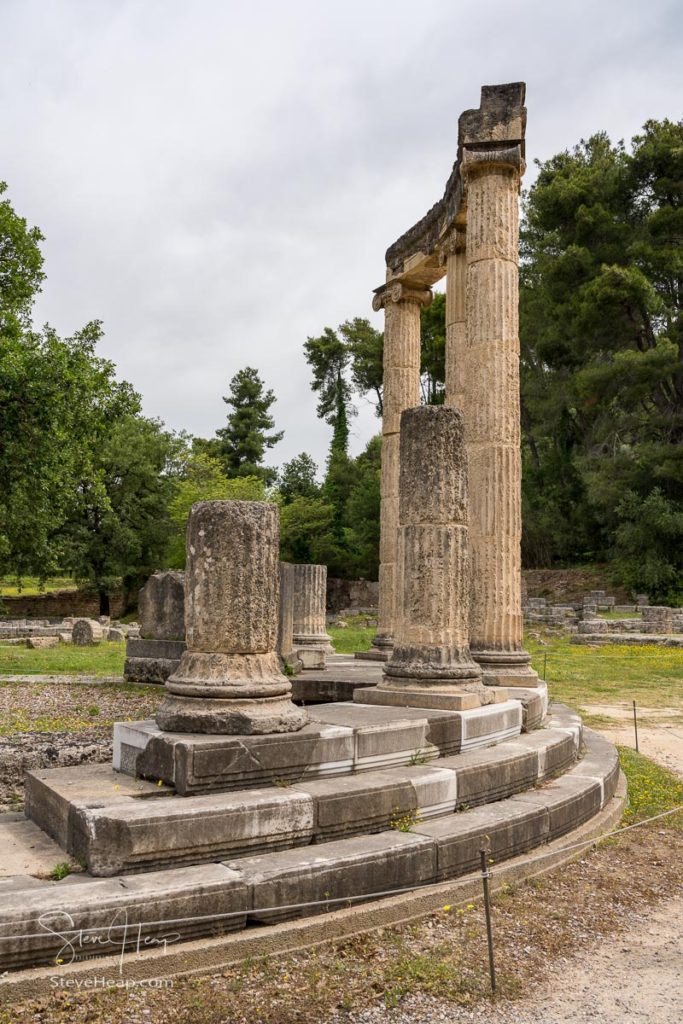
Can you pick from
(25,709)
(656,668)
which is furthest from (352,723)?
(656,668)

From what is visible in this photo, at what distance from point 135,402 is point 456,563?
1896 centimetres

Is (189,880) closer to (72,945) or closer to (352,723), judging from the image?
(72,945)

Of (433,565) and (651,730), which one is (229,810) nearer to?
(433,565)

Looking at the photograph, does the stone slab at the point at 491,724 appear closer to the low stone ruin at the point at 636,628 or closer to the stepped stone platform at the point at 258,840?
the stepped stone platform at the point at 258,840

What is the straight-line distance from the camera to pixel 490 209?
1001 centimetres

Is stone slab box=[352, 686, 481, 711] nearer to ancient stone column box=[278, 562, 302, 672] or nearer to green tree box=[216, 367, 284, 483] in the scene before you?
ancient stone column box=[278, 562, 302, 672]

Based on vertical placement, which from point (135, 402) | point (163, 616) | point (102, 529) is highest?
point (135, 402)

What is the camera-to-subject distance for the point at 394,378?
1412cm

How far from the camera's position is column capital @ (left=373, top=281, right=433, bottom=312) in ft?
46.1

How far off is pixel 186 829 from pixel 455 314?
9.27m

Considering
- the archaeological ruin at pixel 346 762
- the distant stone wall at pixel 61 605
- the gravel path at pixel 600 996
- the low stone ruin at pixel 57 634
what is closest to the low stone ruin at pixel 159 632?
the archaeological ruin at pixel 346 762

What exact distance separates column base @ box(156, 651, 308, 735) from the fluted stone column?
779 cm

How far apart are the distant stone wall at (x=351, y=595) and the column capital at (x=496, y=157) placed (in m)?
33.3
